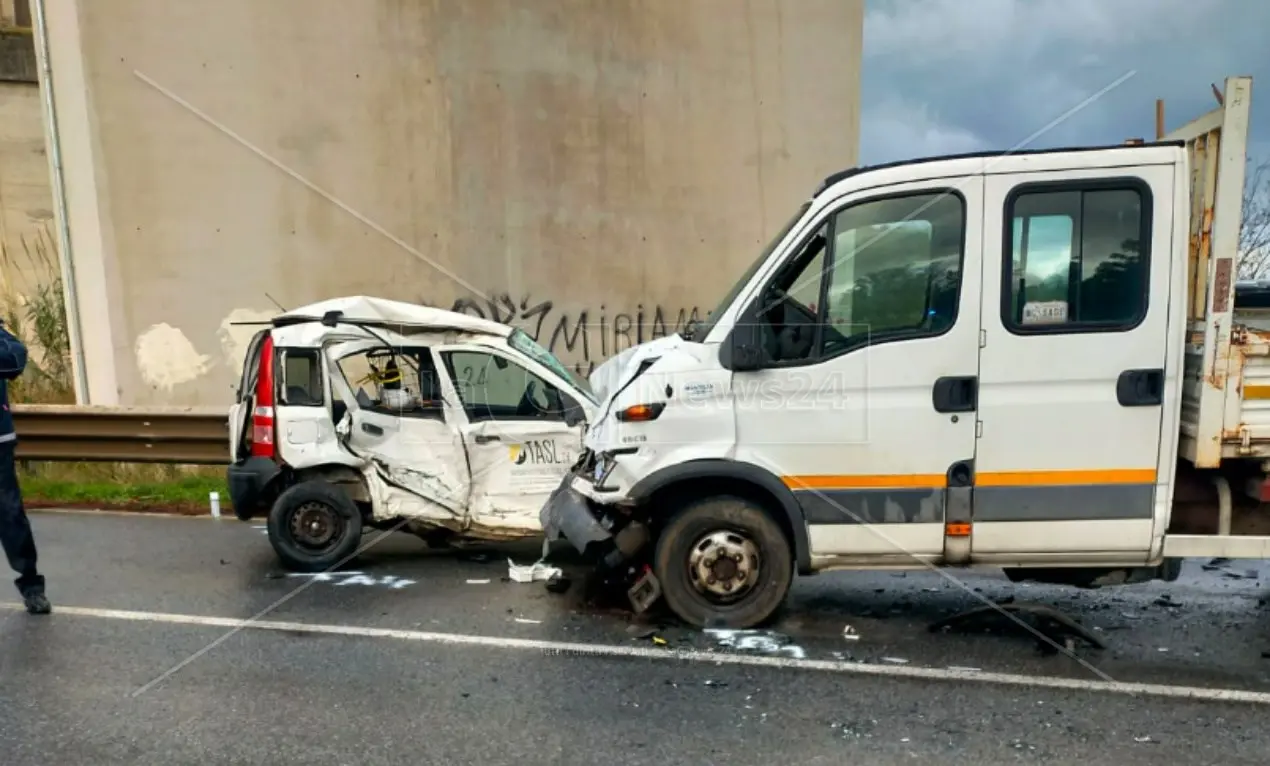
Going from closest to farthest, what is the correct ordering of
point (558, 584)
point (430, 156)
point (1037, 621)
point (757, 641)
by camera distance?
point (757, 641) < point (1037, 621) < point (558, 584) < point (430, 156)

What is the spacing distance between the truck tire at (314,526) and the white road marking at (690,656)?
1.00 meters

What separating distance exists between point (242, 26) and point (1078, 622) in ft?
34.1

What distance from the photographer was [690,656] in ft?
14.0

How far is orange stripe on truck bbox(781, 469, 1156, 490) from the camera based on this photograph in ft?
13.6

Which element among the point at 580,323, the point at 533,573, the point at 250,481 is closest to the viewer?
the point at 533,573

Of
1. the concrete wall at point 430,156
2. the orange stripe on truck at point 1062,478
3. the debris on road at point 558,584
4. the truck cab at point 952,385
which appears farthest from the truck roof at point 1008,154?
the concrete wall at point 430,156

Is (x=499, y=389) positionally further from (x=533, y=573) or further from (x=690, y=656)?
(x=690, y=656)

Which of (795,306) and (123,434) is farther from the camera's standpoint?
(123,434)

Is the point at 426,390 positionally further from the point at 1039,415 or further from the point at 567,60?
the point at 567,60

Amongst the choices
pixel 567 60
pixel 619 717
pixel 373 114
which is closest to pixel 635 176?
pixel 567 60

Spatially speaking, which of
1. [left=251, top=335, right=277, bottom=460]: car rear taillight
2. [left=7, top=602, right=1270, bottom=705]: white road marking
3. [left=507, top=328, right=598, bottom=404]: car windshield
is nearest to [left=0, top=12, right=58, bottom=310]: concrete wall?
[left=251, top=335, right=277, bottom=460]: car rear taillight

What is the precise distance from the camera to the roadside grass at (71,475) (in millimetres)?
8156

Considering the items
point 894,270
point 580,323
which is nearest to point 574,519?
point 894,270

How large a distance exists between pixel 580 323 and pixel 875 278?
6.67m
